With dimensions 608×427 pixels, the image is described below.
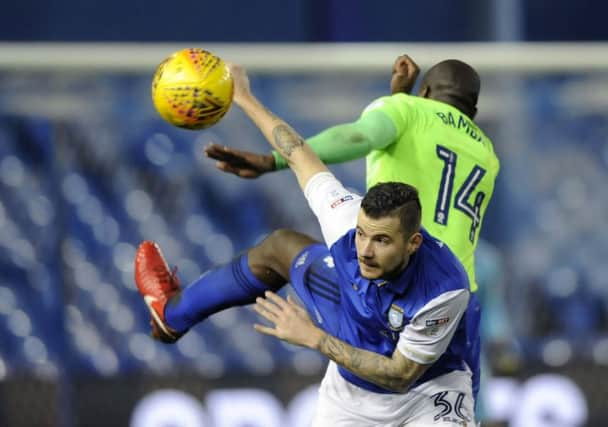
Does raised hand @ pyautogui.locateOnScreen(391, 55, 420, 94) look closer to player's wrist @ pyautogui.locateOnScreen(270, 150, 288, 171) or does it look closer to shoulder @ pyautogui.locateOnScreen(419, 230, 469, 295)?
player's wrist @ pyautogui.locateOnScreen(270, 150, 288, 171)

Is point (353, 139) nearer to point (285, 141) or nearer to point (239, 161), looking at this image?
point (285, 141)

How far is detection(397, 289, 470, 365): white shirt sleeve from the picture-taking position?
16.6ft

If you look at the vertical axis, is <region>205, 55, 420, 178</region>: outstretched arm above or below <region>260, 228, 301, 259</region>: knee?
above

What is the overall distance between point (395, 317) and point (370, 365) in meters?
0.20

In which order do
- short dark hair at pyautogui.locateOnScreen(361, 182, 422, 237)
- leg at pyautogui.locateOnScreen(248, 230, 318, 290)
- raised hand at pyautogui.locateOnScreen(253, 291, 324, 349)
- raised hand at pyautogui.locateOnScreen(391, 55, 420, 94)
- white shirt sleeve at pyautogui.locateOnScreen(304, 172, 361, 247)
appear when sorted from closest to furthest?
1. short dark hair at pyautogui.locateOnScreen(361, 182, 422, 237)
2. raised hand at pyautogui.locateOnScreen(253, 291, 324, 349)
3. white shirt sleeve at pyautogui.locateOnScreen(304, 172, 361, 247)
4. leg at pyautogui.locateOnScreen(248, 230, 318, 290)
5. raised hand at pyautogui.locateOnScreen(391, 55, 420, 94)

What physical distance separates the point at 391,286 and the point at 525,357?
13.3ft

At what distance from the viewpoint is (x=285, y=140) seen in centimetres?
545

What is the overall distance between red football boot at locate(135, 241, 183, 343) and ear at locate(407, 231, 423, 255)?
1.41 meters

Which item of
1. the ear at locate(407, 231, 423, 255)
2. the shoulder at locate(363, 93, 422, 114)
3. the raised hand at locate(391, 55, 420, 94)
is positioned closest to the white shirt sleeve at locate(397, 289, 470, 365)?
the ear at locate(407, 231, 423, 255)

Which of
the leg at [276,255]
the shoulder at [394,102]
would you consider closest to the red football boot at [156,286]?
the leg at [276,255]

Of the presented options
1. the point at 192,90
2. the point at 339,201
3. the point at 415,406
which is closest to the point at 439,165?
the point at 339,201

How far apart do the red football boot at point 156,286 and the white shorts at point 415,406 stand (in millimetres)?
885

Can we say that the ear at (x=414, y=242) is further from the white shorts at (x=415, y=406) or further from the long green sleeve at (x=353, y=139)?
the white shorts at (x=415, y=406)

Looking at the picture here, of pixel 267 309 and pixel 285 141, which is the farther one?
pixel 285 141
